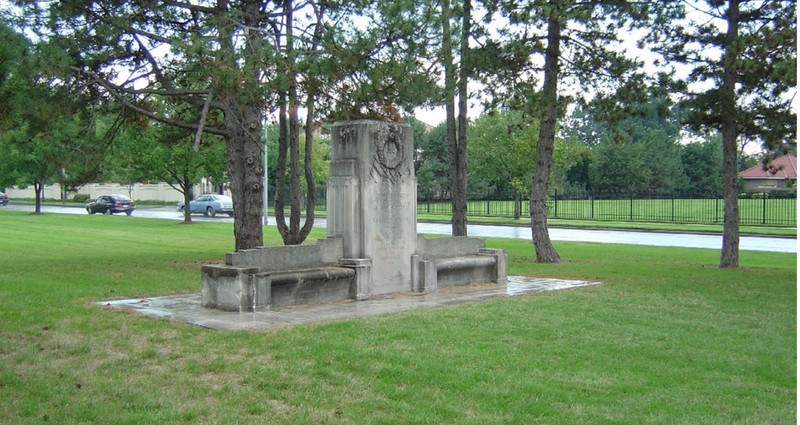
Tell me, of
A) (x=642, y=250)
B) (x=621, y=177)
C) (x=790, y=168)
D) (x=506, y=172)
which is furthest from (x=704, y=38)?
(x=790, y=168)

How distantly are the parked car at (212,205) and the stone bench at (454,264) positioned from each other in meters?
32.9

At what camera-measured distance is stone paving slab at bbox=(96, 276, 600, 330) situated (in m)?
8.86

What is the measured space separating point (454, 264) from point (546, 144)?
6401mm

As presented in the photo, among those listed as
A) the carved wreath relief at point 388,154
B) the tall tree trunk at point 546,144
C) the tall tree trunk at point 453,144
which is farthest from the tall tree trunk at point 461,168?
the carved wreath relief at point 388,154

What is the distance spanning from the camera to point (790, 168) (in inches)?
2704

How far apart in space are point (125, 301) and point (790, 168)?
69.0m

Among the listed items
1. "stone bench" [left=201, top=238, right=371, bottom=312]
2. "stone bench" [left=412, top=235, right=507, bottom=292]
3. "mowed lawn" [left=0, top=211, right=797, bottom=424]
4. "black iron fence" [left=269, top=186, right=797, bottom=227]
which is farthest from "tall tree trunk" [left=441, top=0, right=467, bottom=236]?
"black iron fence" [left=269, top=186, right=797, bottom=227]

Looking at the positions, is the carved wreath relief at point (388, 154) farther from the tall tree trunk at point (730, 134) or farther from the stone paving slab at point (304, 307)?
the tall tree trunk at point (730, 134)

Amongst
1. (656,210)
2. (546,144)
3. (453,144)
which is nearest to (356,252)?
(546,144)

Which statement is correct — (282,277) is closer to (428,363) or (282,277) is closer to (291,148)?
(428,363)

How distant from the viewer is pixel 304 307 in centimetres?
1008

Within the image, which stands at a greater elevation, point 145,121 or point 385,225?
point 145,121

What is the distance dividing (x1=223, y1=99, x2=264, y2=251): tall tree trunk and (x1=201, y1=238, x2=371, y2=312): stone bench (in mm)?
5436

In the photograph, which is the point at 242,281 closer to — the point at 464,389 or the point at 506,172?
the point at 464,389
